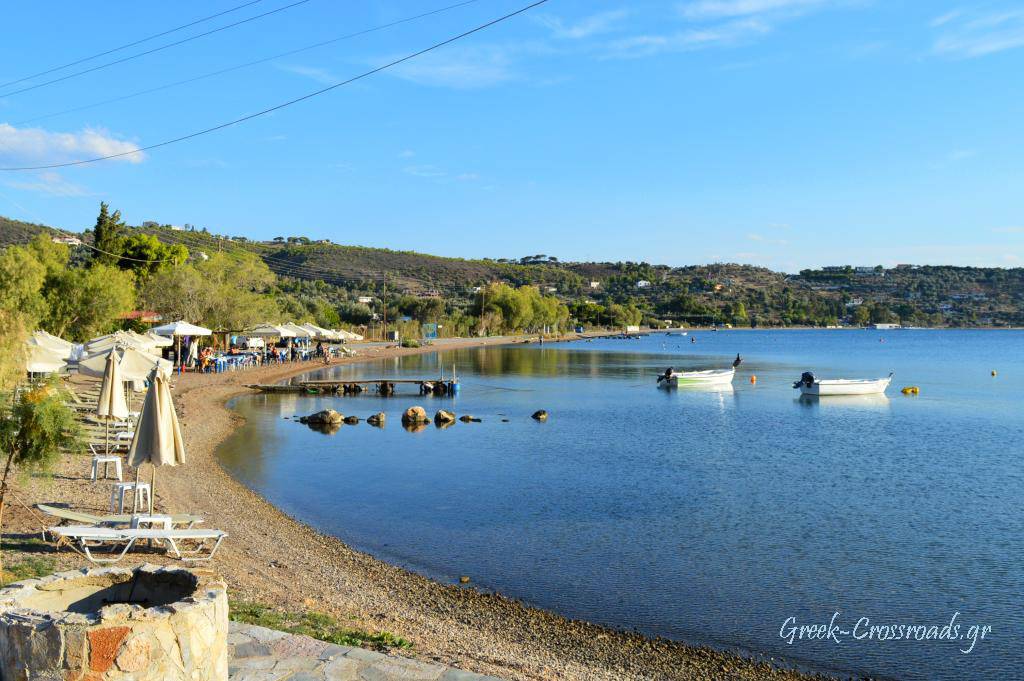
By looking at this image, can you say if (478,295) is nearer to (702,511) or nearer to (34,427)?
(702,511)

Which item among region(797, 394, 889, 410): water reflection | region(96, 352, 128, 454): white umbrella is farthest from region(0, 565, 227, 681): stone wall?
region(797, 394, 889, 410): water reflection

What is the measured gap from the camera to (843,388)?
140 ft

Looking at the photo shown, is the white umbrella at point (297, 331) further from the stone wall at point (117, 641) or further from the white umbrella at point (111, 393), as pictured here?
the stone wall at point (117, 641)

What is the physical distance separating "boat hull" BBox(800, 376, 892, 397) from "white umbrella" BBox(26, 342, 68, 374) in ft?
114

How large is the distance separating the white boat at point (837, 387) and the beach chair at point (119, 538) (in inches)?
1460

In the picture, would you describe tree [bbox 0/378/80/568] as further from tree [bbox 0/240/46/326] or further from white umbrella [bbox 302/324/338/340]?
white umbrella [bbox 302/324/338/340]

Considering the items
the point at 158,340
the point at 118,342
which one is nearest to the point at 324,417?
the point at 118,342

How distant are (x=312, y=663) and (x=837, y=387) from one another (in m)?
41.0

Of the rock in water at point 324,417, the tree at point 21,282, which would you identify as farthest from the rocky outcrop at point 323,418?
the tree at point 21,282

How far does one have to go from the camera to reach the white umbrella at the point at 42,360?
20.2m

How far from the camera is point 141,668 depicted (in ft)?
14.7

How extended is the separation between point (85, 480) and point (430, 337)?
70.0m

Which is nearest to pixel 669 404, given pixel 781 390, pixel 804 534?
pixel 781 390

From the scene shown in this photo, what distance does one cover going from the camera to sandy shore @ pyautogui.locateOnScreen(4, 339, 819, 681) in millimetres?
8469
